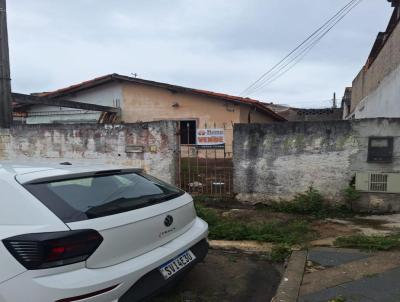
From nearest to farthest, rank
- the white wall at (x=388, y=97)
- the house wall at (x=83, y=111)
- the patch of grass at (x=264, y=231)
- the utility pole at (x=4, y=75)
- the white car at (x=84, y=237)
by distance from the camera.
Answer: the white car at (x=84, y=237)
the patch of grass at (x=264, y=231)
the white wall at (x=388, y=97)
the utility pole at (x=4, y=75)
the house wall at (x=83, y=111)

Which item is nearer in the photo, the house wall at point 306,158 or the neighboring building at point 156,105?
the house wall at point 306,158

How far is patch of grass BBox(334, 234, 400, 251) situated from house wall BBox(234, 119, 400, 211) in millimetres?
1703

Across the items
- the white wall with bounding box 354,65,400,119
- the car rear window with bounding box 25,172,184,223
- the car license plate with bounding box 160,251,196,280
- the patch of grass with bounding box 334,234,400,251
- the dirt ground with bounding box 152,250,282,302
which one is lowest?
the dirt ground with bounding box 152,250,282,302

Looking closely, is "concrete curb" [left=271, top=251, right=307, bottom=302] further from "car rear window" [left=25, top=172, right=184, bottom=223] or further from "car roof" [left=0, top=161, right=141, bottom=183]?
"car roof" [left=0, top=161, right=141, bottom=183]

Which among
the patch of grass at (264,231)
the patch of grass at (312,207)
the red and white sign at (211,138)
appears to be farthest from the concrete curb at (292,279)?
the red and white sign at (211,138)

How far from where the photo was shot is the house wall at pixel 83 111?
600 inches

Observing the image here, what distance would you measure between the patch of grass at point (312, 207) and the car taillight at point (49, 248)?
4.66 m

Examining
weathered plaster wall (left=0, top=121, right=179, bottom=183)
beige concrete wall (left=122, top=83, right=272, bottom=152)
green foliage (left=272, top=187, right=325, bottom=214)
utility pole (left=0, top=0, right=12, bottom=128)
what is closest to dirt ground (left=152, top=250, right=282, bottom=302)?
green foliage (left=272, top=187, right=325, bottom=214)

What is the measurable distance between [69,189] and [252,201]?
4.65 m

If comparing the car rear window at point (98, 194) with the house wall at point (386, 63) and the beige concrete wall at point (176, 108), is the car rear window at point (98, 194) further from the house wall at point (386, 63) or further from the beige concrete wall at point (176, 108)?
the beige concrete wall at point (176, 108)

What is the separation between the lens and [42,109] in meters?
16.0

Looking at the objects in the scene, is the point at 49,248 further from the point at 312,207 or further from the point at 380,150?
the point at 380,150

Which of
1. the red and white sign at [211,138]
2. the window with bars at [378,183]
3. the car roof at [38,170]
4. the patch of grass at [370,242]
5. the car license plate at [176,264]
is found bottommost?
the patch of grass at [370,242]

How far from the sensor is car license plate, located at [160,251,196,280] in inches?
114
